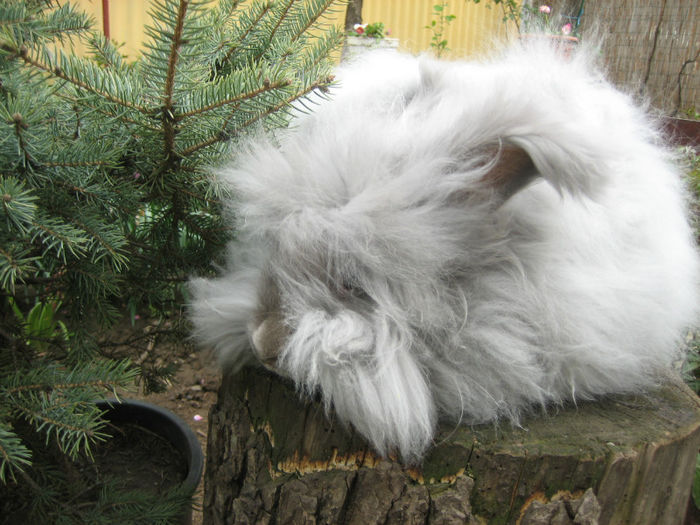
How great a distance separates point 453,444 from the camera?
1.10m

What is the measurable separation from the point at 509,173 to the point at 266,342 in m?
0.56

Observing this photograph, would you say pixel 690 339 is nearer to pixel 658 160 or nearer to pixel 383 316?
pixel 658 160

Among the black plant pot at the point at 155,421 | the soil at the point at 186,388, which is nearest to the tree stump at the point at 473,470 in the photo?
the black plant pot at the point at 155,421

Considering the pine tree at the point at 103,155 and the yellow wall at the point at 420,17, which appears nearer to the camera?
the pine tree at the point at 103,155

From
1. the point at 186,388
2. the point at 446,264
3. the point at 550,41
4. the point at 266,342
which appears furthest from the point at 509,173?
the point at 186,388

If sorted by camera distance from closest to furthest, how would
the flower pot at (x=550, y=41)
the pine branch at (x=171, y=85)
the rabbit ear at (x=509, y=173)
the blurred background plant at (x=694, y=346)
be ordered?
the pine branch at (x=171, y=85), the rabbit ear at (x=509, y=173), the flower pot at (x=550, y=41), the blurred background plant at (x=694, y=346)

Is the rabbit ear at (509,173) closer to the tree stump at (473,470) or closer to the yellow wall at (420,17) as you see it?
the tree stump at (473,470)

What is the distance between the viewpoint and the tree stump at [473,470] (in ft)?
3.61

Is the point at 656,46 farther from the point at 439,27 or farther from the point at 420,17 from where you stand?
the point at 420,17

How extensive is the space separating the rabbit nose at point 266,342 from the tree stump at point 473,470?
12 centimetres

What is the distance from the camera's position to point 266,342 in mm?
1113

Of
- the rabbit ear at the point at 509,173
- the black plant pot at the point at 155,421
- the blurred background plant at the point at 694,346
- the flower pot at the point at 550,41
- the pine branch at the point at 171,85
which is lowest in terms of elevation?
the black plant pot at the point at 155,421

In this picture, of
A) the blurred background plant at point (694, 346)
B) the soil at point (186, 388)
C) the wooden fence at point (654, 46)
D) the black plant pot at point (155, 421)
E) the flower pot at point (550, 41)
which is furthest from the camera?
the wooden fence at point (654, 46)

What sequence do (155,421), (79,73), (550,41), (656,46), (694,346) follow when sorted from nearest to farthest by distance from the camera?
(79,73) → (550,41) → (155,421) → (694,346) → (656,46)
